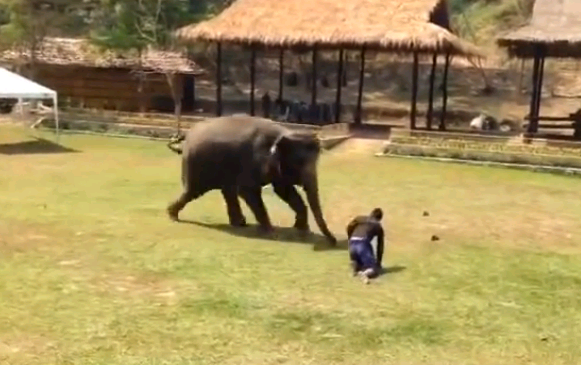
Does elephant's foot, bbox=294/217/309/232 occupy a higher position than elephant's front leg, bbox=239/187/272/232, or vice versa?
elephant's front leg, bbox=239/187/272/232

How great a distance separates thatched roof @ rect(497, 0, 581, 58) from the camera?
23562mm

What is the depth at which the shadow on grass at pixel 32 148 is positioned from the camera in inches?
839

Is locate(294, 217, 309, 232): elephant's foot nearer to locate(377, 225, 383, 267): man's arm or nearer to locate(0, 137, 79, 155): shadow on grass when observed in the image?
locate(377, 225, 383, 267): man's arm

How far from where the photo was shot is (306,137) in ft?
40.8

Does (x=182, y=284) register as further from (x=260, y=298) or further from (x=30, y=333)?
(x=30, y=333)

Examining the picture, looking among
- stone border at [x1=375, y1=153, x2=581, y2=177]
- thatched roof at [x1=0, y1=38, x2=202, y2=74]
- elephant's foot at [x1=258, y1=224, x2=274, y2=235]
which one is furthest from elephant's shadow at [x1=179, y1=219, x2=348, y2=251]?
thatched roof at [x1=0, y1=38, x2=202, y2=74]

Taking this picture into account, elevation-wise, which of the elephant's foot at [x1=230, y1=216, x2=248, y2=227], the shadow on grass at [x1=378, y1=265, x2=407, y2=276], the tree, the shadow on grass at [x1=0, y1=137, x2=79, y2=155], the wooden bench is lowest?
the shadow on grass at [x1=0, y1=137, x2=79, y2=155]

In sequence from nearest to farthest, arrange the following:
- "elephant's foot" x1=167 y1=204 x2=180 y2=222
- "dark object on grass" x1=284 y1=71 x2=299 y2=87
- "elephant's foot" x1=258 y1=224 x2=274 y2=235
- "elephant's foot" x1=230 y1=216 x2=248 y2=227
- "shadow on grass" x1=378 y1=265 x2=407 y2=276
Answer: "shadow on grass" x1=378 y1=265 x2=407 y2=276, "elephant's foot" x1=258 y1=224 x2=274 y2=235, "elephant's foot" x1=230 y1=216 x2=248 y2=227, "elephant's foot" x1=167 y1=204 x2=180 y2=222, "dark object on grass" x1=284 y1=71 x2=299 y2=87

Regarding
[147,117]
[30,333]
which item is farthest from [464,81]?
[30,333]

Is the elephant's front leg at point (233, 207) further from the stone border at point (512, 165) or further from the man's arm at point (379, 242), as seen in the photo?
the stone border at point (512, 165)

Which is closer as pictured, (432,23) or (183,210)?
(183,210)

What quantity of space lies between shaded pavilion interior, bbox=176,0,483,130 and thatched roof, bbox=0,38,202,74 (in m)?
2.88

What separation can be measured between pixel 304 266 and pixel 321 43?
15.5 meters

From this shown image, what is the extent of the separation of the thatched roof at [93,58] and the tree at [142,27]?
0.30 m
